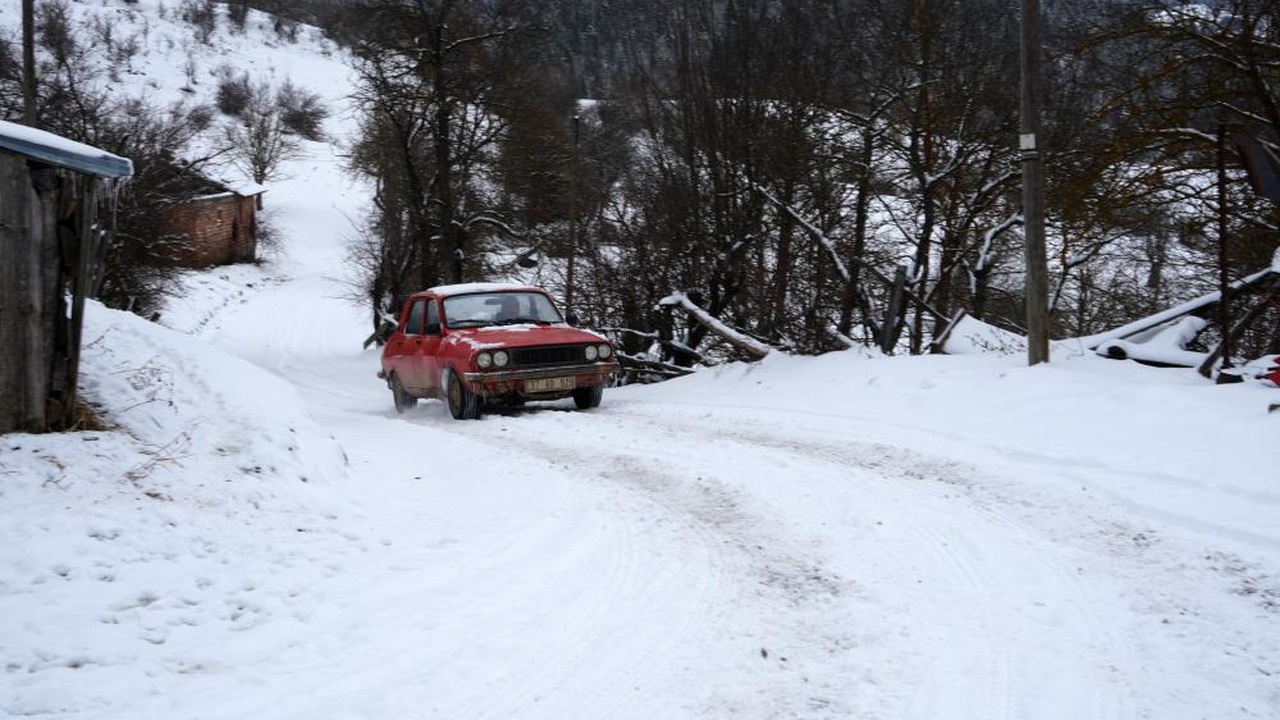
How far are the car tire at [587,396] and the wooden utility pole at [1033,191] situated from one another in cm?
524

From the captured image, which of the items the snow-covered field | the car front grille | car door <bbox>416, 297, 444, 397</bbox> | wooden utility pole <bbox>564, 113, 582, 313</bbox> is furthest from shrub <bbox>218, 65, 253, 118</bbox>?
the snow-covered field

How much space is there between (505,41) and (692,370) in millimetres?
13287

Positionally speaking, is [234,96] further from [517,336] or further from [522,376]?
[522,376]

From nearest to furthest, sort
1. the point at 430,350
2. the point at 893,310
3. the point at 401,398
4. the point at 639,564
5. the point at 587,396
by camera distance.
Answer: the point at 639,564 < the point at 587,396 < the point at 430,350 < the point at 893,310 < the point at 401,398

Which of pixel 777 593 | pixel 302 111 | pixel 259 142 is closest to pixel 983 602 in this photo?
pixel 777 593

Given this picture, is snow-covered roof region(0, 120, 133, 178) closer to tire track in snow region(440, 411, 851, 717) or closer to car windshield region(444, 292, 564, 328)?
tire track in snow region(440, 411, 851, 717)

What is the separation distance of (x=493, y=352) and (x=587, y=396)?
147 cm

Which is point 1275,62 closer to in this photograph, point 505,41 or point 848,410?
point 848,410

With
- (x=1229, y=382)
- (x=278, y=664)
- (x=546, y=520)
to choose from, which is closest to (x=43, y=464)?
(x=278, y=664)

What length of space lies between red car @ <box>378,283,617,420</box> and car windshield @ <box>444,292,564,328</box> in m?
0.01

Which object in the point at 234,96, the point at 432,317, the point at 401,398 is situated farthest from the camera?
the point at 234,96

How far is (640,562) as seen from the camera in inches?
209

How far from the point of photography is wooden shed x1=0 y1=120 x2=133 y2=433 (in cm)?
550

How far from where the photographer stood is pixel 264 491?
235 inches
